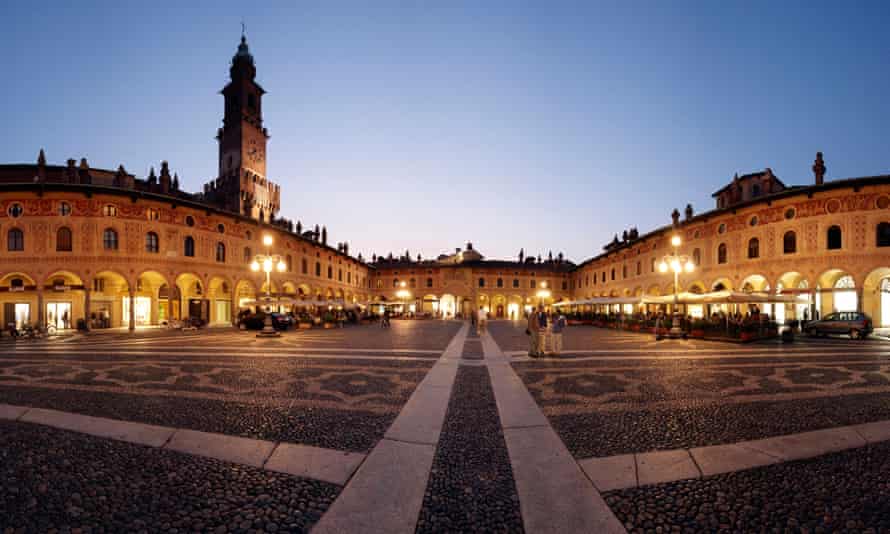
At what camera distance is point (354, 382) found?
8.12m

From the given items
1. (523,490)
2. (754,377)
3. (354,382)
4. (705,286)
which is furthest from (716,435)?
(705,286)

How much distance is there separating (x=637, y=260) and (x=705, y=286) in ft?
34.2

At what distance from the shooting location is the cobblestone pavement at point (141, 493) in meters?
2.93

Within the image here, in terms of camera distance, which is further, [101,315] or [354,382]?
[101,315]

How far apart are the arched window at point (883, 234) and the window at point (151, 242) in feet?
156

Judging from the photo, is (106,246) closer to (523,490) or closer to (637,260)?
(523,490)

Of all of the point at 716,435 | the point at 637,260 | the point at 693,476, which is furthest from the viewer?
the point at 637,260

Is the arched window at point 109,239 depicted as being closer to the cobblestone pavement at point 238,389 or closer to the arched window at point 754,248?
the cobblestone pavement at point 238,389

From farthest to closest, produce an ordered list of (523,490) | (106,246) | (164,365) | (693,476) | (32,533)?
(106,246), (164,365), (693,476), (523,490), (32,533)

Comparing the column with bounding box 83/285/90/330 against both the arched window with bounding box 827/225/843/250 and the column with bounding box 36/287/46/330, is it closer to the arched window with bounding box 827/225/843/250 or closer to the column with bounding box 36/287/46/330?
the column with bounding box 36/287/46/330

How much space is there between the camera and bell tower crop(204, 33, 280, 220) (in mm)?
61750

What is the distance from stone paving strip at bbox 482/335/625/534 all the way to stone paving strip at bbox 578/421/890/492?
9.3 inches

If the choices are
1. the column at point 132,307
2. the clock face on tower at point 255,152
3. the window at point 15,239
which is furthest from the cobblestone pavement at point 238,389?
the clock face on tower at point 255,152

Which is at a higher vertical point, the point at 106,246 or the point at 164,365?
the point at 106,246
